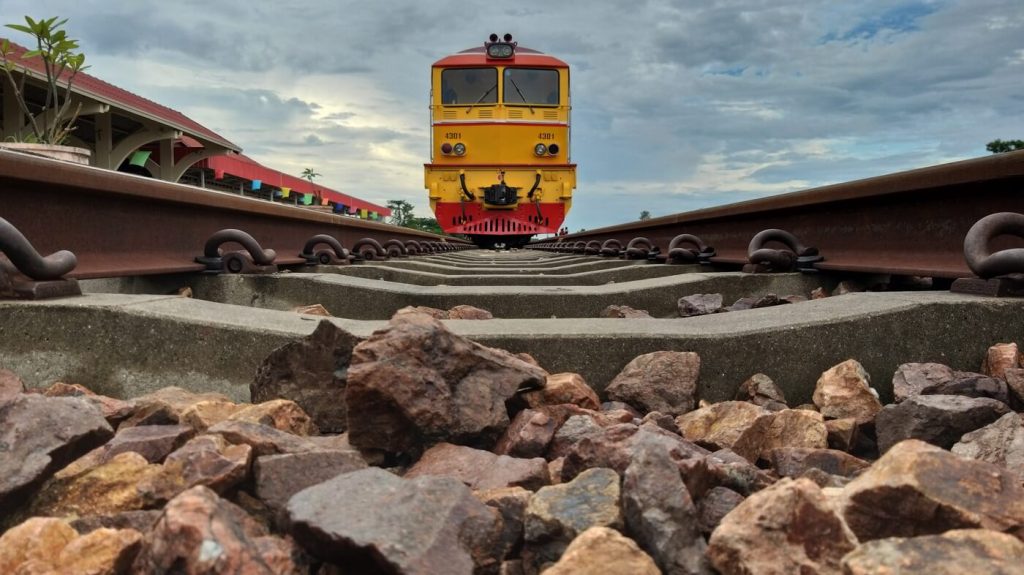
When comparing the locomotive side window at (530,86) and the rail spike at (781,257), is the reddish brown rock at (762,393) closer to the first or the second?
the rail spike at (781,257)

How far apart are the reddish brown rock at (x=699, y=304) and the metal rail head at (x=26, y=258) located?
2494 mm

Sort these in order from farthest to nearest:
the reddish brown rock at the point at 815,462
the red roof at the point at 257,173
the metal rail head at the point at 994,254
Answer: the red roof at the point at 257,173 → the metal rail head at the point at 994,254 → the reddish brown rock at the point at 815,462

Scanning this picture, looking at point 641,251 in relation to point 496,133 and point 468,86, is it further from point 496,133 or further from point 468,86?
point 468,86

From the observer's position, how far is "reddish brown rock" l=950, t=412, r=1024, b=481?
1.47 meters

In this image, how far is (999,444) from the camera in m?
1.52

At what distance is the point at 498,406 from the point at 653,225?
6935 mm

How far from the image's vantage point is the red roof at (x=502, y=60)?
13.5 m

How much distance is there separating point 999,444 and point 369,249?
20.6 ft

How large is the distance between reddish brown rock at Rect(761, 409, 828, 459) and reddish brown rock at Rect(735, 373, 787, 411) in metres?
0.23

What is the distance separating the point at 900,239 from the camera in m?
3.64

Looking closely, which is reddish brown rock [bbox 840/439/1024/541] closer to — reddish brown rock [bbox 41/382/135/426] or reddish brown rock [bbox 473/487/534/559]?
reddish brown rock [bbox 473/487/534/559]

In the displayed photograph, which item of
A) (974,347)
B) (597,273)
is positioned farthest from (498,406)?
(597,273)

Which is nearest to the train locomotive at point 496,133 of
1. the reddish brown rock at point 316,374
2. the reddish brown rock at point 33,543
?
the reddish brown rock at point 316,374

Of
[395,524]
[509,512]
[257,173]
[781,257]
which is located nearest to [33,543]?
[395,524]
